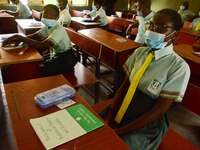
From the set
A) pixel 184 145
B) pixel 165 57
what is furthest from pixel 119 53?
pixel 184 145

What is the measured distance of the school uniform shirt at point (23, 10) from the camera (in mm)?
5584

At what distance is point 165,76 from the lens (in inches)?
38.0

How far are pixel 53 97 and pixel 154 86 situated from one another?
59 cm

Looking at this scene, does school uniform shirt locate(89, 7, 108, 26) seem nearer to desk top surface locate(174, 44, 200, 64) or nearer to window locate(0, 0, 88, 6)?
desk top surface locate(174, 44, 200, 64)

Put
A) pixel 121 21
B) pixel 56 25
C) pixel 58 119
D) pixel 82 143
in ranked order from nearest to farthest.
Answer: pixel 82 143 → pixel 58 119 → pixel 56 25 → pixel 121 21

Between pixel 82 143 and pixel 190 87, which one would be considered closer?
pixel 82 143

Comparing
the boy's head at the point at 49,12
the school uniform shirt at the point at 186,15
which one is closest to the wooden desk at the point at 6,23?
the boy's head at the point at 49,12

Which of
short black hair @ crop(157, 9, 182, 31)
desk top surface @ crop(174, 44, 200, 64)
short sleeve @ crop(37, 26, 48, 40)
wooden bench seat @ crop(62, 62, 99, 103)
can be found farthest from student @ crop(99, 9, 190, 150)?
short sleeve @ crop(37, 26, 48, 40)

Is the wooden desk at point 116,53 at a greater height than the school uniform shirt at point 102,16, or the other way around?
the school uniform shirt at point 102,16

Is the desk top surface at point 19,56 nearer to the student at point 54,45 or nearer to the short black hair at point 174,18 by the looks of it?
the student at point 54,45

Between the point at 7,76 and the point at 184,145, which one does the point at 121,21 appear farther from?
the point at 184,145

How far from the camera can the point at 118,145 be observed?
28.9 inches

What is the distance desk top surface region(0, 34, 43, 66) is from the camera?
1.58m

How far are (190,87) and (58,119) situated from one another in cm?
133
